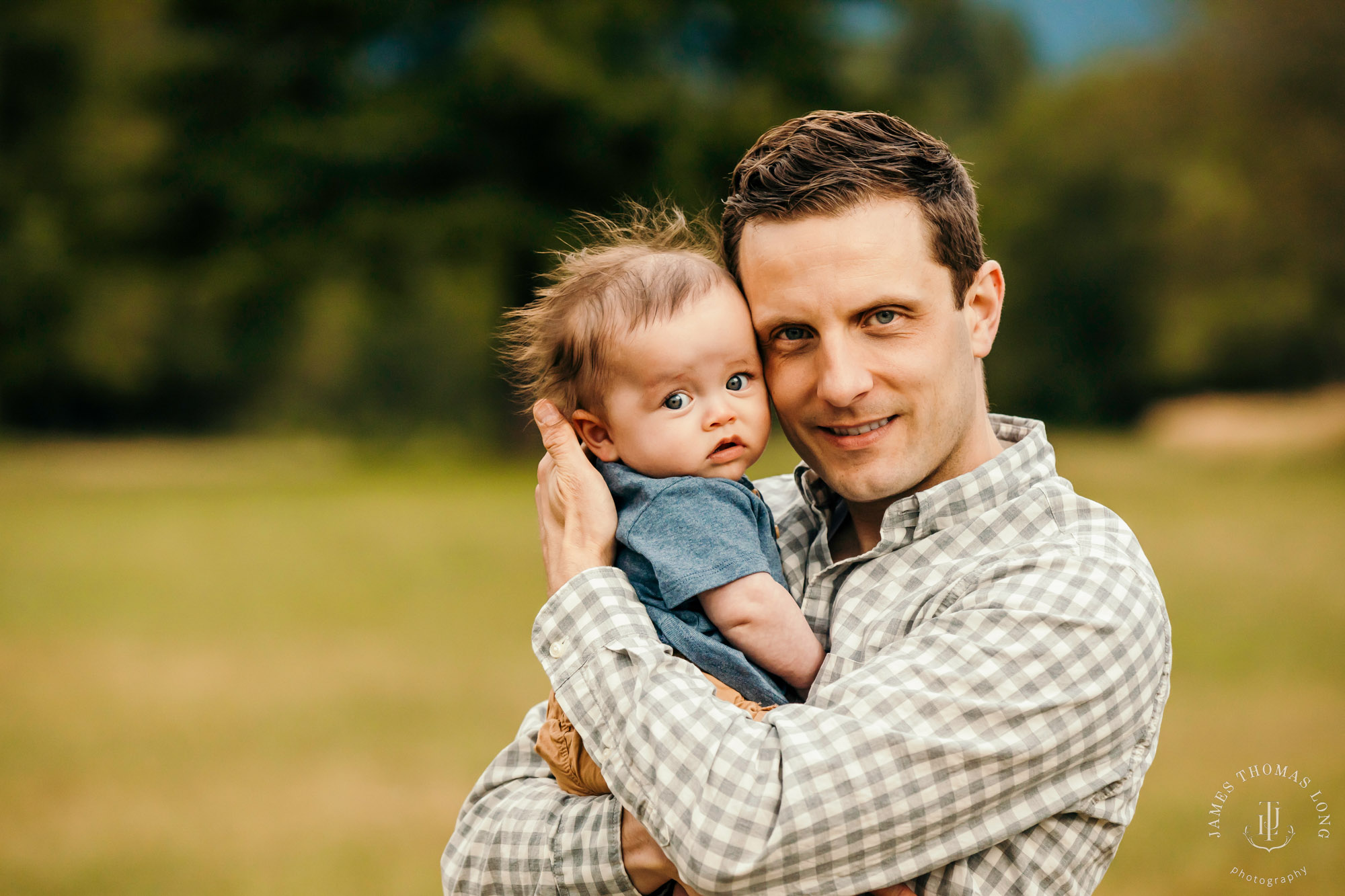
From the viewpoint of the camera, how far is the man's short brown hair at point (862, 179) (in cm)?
225

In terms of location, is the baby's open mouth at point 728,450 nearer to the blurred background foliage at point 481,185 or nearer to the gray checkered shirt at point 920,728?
the gray checkered shirt at point 920,728

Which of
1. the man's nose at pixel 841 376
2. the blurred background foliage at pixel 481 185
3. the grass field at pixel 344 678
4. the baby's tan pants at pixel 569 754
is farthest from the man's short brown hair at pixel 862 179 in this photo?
the blurred background foliage at pixel 481 185

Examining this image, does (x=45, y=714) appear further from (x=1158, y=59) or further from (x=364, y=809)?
(x=1158, y=59)

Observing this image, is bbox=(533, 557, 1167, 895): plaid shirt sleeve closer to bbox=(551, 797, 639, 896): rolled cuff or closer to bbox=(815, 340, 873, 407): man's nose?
bbox=(551, 797, 639, 896): rolled cuff

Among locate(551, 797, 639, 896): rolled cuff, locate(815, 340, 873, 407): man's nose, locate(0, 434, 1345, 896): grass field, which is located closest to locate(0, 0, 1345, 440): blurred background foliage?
locate(0, 434, 1345, 896): grass field

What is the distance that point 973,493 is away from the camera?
220 cm

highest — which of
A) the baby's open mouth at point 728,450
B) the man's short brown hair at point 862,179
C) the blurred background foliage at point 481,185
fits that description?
the blurred background foliage at point 481,185


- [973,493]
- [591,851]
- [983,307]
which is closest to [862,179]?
[983,307]

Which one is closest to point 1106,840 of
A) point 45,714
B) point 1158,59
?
point 45,714

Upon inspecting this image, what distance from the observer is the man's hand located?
2158 millimetres

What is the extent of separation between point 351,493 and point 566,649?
16558mm

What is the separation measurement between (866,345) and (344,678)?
7878 millimetres

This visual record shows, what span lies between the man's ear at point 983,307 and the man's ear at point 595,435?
30.1 inches

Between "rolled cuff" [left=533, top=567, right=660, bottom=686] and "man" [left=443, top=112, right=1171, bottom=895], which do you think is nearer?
"man" [left=443, top=112, right=1171, bottom=895]
